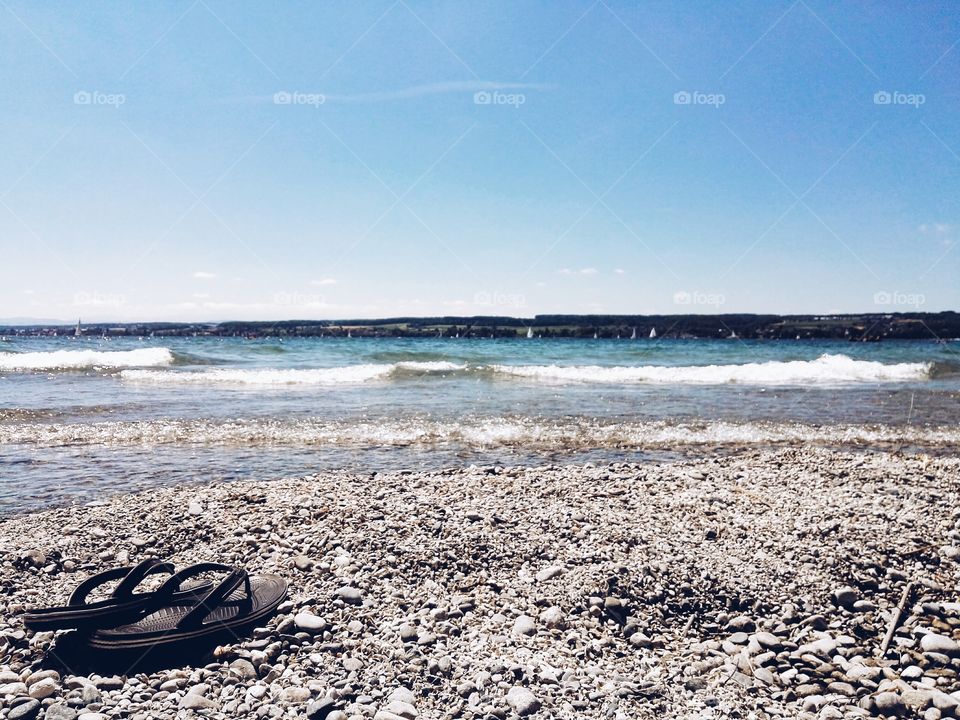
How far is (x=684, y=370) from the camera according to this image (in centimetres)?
2644

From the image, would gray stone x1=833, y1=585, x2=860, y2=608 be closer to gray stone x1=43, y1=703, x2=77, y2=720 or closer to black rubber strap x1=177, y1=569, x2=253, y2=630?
black rubber strap x1=177, y1=569, x2=253, y2=630

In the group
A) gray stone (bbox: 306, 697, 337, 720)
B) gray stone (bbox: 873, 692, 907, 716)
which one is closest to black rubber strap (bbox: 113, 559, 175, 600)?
gray stone (bbox: 306, 697, 337, 720)

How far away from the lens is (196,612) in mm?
3980

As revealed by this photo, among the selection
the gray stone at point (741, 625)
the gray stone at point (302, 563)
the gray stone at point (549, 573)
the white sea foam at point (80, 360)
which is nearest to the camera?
the gray stone at point (741, 625)

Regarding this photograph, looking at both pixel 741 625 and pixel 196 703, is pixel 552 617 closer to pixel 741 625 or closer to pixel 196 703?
pixel 741 625

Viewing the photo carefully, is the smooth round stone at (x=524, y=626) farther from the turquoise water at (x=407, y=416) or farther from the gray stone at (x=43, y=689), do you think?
the turquoise water at (x=407, y=416)

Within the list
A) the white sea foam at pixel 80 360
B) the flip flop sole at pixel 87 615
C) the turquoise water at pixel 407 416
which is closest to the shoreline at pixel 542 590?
the flip flop sole at pixel 87 615

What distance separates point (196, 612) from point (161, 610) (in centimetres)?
49

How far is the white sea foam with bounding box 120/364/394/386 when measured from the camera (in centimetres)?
2275

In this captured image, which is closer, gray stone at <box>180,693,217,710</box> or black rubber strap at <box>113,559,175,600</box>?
gray stone at <box>180,693,217,710</box>

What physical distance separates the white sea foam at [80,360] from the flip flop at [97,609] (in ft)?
89.0

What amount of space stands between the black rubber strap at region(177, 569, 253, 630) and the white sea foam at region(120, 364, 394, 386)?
1865cm

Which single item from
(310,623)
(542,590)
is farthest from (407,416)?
(310,623)

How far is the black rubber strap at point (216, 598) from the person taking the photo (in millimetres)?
3934
